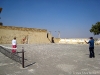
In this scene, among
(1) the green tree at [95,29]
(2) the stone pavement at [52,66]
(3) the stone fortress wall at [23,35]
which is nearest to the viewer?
(2) the stone pavement at [52,66]

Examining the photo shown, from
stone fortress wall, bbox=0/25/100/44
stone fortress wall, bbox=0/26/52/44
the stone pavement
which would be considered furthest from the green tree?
the stone pavement

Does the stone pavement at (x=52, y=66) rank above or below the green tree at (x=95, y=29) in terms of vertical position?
below

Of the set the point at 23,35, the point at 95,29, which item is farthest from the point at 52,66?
the point at 95,29

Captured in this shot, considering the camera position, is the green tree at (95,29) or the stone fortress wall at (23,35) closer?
the stone fortress wall at (23,35)

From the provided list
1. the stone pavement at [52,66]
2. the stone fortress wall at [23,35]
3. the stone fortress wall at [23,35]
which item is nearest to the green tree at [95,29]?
the stone fortress wall at [23,35]

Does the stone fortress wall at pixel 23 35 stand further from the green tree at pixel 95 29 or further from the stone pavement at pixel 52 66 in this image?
the stone pavement at pixel 52 66

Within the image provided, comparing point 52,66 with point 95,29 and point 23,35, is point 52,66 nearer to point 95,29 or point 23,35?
point 23,35

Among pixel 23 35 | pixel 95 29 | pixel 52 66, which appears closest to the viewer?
pixel 52 66

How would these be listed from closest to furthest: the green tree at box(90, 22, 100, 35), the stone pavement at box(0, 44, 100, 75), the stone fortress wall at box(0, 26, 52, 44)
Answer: the stone pavement at box(0, 44, 100, 75) → the stone fortress wall at box(0, 26, 52, 44) → the green tree at box(90, 22, 100, 35)

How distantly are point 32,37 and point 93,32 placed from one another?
2123 cm

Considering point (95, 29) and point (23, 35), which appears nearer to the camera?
point (23, 35)

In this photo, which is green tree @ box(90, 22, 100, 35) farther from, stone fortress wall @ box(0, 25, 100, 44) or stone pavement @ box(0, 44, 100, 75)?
stone pavement @ box(0, 44, 100, 75)

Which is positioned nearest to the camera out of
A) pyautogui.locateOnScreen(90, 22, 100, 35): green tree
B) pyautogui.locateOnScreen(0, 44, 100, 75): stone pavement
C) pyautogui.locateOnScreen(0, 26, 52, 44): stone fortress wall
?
pyautogui.locateOnScreen(0, 44, 100, 75): stone pavement

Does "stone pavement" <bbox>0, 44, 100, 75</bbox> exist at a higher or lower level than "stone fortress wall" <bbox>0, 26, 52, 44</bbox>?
lower
